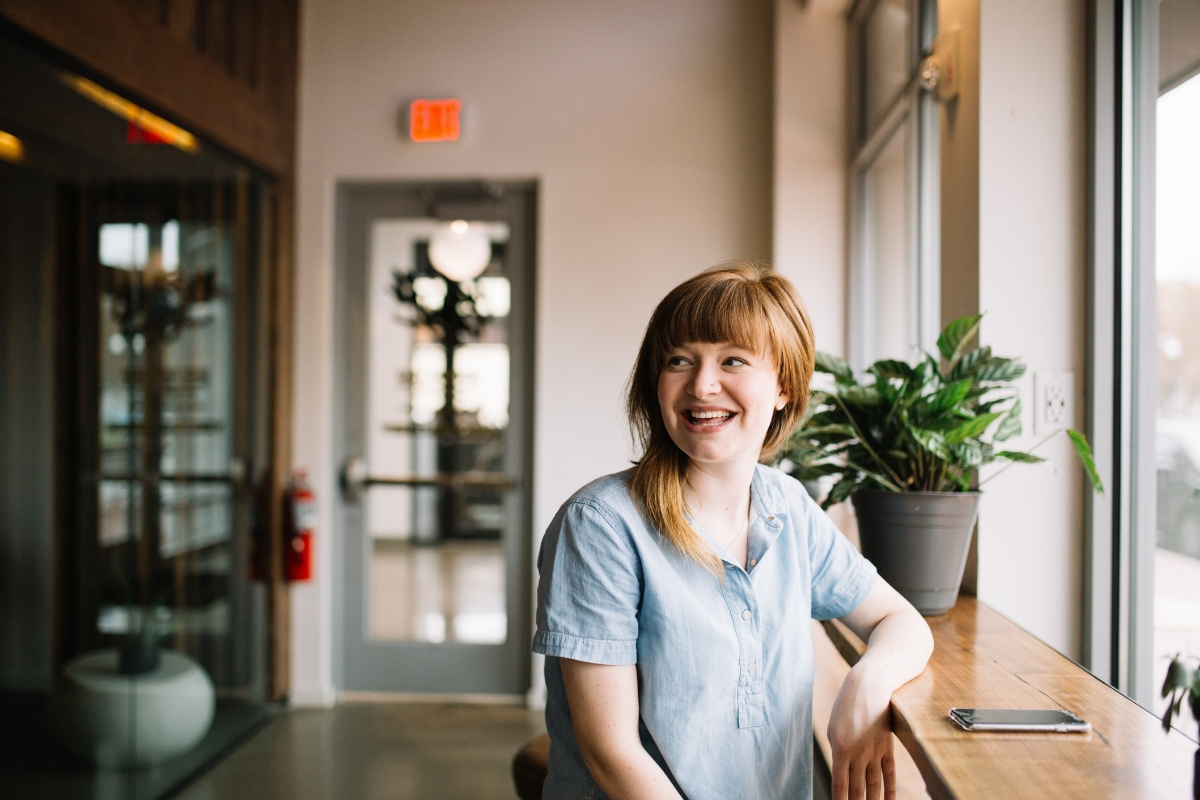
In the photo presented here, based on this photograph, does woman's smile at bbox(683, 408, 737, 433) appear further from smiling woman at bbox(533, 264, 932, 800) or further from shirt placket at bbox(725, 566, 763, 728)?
shirt placket at bbox(725, 566, 763, 728)

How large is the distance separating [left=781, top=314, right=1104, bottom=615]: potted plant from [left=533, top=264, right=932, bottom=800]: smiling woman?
0.73 ft

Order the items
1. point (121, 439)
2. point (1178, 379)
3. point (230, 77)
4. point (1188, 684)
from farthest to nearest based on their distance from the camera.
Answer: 1. point (230, 77)
2. point (121, 439)
3. point (1178, 379)
4. point (1188, 684)

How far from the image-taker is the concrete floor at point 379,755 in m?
2.74

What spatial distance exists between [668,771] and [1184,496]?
3.13ft

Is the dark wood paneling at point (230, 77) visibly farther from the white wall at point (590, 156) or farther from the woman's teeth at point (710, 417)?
the woman's teeth at point (710, 417)

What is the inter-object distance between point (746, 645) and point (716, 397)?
0.35m

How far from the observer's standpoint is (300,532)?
338 centimetres

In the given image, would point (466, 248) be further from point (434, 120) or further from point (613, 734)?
point (613, 734)

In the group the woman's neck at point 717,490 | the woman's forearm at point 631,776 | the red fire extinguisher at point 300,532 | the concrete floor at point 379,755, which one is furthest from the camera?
the red fire extinguisher at point 300,532

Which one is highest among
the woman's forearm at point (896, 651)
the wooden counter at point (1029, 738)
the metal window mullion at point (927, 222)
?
the metal window mullion at point (927, 222)

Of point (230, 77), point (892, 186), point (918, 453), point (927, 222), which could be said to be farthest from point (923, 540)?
point (230, 77)

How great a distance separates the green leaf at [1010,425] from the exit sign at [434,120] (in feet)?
8.70

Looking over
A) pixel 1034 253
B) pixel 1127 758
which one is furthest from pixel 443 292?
pixel 1127 758

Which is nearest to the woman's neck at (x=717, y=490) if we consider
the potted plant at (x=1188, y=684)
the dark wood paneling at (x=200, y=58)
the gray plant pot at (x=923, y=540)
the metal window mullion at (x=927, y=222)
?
the gray plant pot at (x=923, y=540)
